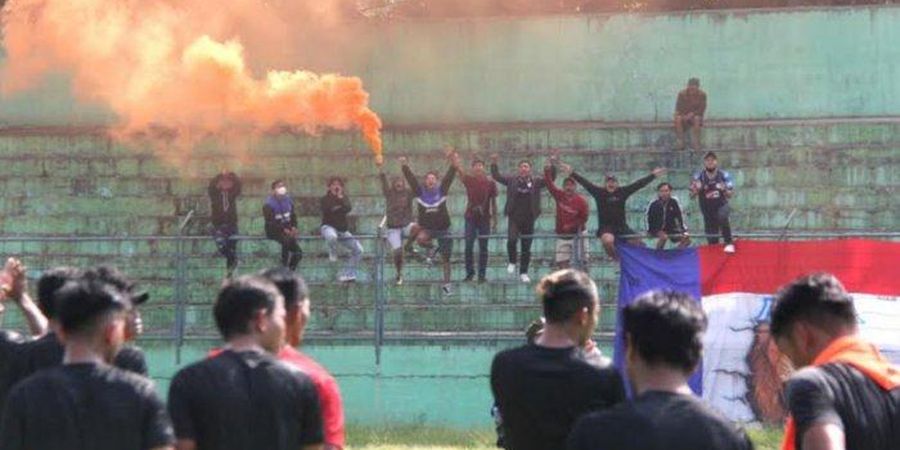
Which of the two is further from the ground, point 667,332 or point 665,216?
point 667,332

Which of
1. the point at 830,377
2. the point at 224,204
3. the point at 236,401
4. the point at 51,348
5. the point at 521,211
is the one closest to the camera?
the point at 830,377

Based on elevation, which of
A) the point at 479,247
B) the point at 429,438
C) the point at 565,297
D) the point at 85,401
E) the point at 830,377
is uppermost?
the point at 565,297

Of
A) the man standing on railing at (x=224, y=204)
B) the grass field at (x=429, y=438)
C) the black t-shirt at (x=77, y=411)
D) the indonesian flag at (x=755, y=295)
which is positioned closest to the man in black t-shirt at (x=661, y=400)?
the black t-shirt at (x=77, y=411)

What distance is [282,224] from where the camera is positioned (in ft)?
68.9

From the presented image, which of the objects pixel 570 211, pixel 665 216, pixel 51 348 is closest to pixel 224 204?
pixel 570 211

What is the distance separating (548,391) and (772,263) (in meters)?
10.4

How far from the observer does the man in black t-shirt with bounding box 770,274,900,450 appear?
555 centimetres

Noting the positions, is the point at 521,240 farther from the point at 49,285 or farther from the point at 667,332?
the point at 667,332

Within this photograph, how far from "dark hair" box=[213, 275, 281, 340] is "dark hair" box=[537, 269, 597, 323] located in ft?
3.92

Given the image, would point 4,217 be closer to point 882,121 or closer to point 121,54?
point 121,54

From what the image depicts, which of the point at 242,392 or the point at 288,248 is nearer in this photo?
the point at 242,392

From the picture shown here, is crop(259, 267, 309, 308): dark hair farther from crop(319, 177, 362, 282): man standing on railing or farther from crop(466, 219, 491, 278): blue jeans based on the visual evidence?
crop(319, 177, 362, 282): man standing on railing

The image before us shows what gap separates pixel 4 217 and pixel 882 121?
13110 millimetres

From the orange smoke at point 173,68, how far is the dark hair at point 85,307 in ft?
65.2
